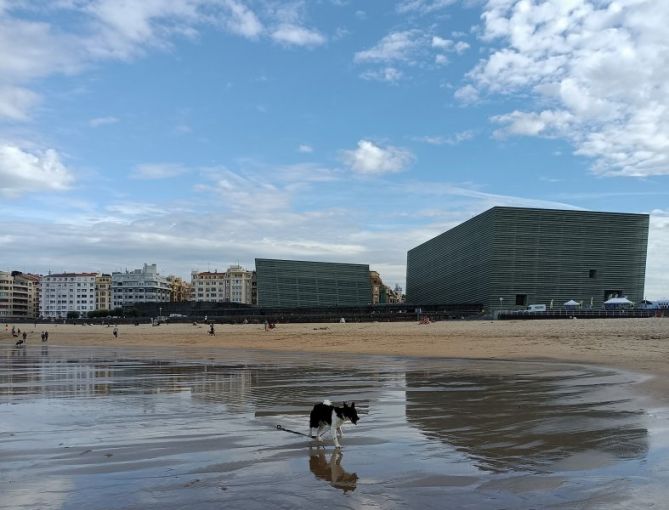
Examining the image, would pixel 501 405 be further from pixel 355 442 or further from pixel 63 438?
pixel 63 438

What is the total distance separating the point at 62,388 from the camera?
17.5 m

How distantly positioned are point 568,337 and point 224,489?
113 feet

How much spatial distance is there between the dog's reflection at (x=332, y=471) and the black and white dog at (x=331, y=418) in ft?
1.43

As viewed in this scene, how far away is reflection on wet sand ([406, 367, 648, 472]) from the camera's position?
848 centimetres

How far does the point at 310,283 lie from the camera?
15600 centimetres

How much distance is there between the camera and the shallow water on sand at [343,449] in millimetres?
6457

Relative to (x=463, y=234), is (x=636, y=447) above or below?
below

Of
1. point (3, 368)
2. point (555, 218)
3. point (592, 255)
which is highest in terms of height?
point (555, 218)

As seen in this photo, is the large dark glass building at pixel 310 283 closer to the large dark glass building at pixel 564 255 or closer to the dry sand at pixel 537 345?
the large dark glass building at pixel 564 255

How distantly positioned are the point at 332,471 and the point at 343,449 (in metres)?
1.33

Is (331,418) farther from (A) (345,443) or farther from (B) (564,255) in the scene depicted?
(B) (564,255)

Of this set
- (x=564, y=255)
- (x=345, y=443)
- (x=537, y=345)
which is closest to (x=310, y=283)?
(x=564, y=255)

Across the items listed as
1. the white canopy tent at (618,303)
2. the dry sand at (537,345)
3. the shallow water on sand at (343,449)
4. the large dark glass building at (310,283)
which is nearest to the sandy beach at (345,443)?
the shallow water on sand at (343,449)

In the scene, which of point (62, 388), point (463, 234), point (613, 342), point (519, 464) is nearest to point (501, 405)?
point (519, 464)
